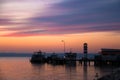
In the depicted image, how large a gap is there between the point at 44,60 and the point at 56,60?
16.8 m

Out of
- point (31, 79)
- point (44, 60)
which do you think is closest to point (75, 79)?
point (31, 79)

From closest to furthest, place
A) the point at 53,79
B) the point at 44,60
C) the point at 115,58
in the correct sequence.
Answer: the point at 53,79 < the point at 115,58 < the point at 44,60

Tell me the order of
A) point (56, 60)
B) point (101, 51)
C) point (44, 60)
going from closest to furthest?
point (101, 51) < point (56, 60) < point (44, 60)

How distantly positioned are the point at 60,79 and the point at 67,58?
2793 inches

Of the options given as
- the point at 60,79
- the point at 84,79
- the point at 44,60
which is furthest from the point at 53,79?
the point at 44,60

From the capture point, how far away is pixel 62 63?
14000 centimetres

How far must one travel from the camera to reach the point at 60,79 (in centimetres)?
6838

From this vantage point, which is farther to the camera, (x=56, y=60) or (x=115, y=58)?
(x=56, y=60)

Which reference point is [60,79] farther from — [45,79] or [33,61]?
[33,61]

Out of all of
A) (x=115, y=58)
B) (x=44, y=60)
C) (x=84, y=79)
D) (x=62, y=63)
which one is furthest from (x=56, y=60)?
(x=84, y=79)

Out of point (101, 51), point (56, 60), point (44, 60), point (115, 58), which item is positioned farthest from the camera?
point (44, 60)

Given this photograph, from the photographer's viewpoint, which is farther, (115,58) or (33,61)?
(33,61)

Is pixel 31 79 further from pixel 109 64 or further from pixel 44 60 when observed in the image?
pixel 44 60

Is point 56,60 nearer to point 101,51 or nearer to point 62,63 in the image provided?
point 62,63
